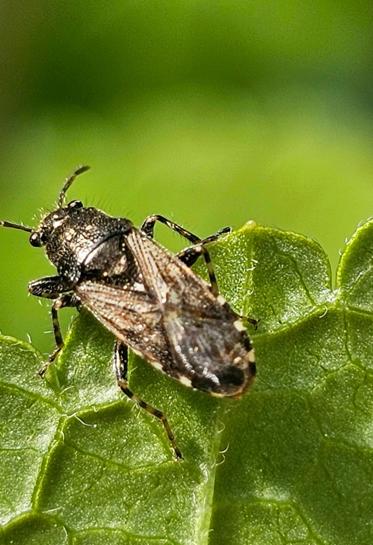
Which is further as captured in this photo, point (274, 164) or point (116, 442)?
point (274, 164)

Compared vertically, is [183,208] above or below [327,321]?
below

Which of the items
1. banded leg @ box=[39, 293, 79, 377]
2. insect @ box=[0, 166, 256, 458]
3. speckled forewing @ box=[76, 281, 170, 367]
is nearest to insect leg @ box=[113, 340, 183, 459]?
insect @ box=[0, 166, 256, 458]

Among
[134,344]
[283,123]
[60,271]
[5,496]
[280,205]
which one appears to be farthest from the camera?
[283,123]

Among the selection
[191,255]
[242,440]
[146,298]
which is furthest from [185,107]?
[242,440]

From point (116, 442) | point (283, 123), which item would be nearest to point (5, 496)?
point (116, 442)

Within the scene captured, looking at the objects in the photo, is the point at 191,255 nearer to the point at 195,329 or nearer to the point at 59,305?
the point at 195,329

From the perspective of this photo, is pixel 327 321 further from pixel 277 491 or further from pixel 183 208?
pixel 183 208

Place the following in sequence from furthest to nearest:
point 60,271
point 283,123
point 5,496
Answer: point 283,123 → point 60,271 → point 5,496
